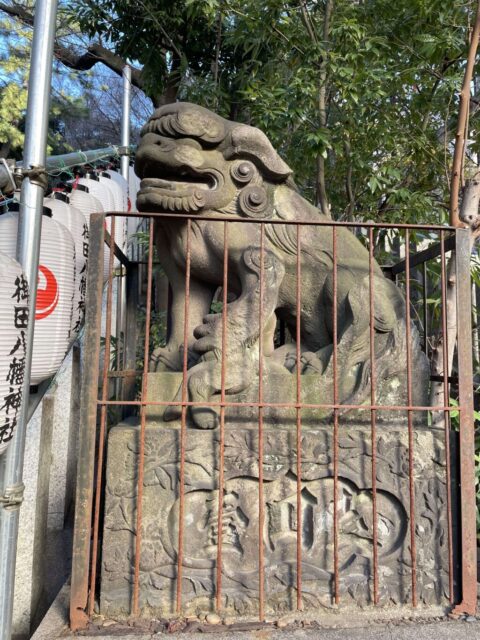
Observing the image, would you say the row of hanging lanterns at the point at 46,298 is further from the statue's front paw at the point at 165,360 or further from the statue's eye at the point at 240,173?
the statue's eye at the point at 240,173

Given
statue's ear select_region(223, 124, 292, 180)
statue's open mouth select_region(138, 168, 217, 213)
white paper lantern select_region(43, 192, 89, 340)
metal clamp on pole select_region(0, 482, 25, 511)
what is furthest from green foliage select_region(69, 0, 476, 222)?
metal clamp on pole select_region(0, 482, 25, 511)

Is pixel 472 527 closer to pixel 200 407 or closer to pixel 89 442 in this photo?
pixel 200 407

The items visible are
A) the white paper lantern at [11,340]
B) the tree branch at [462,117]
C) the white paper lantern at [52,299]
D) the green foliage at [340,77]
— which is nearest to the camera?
the white paper lantern at [11,340]

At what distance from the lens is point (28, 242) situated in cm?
205

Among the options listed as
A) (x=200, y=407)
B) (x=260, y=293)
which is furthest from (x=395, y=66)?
(x=200, y=407)

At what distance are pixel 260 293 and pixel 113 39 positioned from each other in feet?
15.1

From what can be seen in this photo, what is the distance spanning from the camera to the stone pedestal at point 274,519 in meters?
2.13

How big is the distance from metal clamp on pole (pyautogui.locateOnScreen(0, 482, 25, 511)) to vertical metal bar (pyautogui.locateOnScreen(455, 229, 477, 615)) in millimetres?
1899

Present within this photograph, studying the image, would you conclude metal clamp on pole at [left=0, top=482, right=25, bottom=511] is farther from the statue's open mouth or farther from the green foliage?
the green foliage

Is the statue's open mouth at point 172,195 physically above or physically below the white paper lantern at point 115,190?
below

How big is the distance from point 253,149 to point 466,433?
1758 mm

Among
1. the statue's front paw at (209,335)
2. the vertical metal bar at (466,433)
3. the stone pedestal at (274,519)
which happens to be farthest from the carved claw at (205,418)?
the vertical metal bar at (466,433)

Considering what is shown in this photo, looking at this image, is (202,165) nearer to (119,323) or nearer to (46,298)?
(46,298)

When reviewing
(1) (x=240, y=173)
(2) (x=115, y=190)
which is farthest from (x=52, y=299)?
(2) (x=115, y=190)
